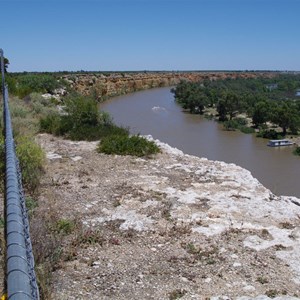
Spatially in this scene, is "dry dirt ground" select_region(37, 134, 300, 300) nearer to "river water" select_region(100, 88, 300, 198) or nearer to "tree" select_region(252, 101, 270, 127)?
"river water" select_region(100, 88, 300, 198)

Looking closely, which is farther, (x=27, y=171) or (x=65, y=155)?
(x=65, y=155)

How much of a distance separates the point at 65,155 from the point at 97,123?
412cm

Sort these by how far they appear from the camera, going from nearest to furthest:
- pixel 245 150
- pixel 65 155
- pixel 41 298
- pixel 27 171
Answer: pixel 41 298, pixel 27 171, pixel 65 155, pixel 245 150

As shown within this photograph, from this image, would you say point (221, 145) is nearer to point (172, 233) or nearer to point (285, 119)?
point (285, 119)

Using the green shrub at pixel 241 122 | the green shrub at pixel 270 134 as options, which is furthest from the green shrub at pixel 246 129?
the green shrub at pixel 241 122

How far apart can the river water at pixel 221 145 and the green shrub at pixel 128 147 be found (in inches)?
173

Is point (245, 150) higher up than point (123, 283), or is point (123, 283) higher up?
point (123, 283)

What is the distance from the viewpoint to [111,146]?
10.8 meters

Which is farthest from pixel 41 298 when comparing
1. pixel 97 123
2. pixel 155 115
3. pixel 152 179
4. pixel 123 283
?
pixel 155 115

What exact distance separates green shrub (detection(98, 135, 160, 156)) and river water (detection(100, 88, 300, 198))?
14.4 feet

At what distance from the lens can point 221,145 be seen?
71.3ft

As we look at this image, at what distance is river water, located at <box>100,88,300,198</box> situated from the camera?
50.2 ft

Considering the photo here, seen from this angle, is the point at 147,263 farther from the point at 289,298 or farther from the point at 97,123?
the point at 97,123

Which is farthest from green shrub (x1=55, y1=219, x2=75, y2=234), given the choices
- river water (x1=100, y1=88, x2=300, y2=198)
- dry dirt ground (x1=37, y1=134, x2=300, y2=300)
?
river water (x1=100, y1=88, x2=300, y2=198)
